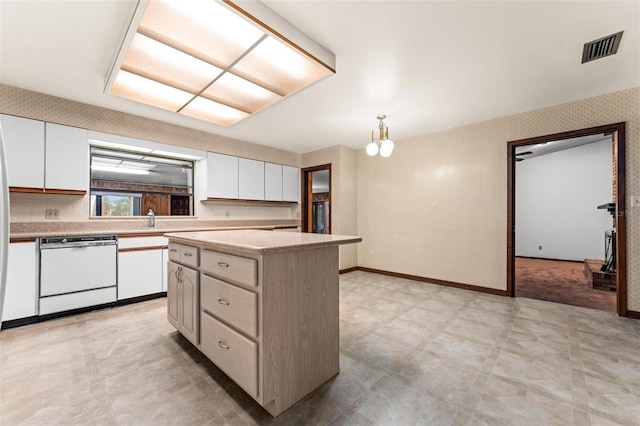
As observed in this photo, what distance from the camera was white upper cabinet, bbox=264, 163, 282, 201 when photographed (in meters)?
5.11

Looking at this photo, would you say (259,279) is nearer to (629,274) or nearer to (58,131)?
(58,131)

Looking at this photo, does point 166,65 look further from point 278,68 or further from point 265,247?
point 265,247

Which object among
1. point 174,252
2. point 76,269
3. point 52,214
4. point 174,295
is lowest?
point 174,295

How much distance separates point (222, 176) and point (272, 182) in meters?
1.03

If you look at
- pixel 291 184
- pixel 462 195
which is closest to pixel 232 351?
pixel 462 195

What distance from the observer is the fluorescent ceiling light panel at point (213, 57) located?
1710mm

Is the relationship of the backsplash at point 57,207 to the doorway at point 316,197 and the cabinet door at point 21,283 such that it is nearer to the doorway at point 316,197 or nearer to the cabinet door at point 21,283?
the cabinet door at point 21,283

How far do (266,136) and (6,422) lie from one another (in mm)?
4049

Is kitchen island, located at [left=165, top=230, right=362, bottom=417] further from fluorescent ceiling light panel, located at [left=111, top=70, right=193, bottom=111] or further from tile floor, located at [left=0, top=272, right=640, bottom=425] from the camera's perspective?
fluorescent ceiling light panel, located at [left=111, top=70, right=193, bottom=111]

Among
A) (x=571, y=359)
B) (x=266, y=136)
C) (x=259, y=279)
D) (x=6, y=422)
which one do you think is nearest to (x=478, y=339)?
(x=571, y=359)

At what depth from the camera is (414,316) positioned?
289 centimetres

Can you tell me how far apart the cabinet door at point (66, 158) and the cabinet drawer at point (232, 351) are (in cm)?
262

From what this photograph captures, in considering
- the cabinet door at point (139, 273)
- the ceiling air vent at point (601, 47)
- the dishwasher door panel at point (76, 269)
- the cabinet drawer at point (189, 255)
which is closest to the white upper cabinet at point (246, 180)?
the cabinet door at point (139, 273)

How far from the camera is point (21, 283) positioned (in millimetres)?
2643
